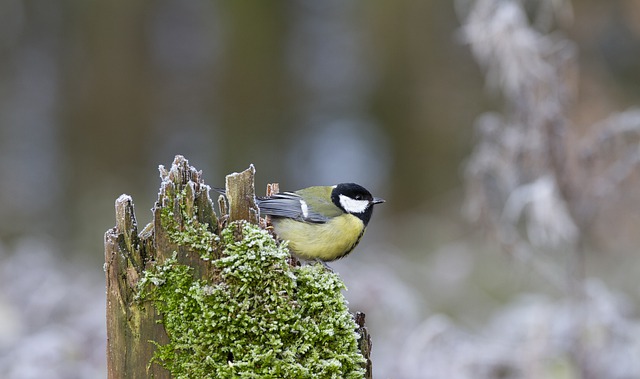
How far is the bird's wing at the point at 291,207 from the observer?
336 cm

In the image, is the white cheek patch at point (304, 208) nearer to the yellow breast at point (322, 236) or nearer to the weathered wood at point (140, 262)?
the yellow breast at point (322, 236)

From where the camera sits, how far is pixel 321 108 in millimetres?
14102

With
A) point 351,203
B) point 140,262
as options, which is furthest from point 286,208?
point 140,262

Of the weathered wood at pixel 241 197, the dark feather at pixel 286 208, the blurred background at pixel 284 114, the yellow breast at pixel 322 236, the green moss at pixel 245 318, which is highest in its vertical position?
the blurred background at pixel 284 114

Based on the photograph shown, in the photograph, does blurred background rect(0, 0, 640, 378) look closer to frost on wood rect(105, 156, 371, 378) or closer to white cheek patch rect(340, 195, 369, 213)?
white cheek patch rect(340, 195, 369, 213)

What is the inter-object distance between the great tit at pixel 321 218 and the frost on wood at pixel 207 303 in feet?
3.26

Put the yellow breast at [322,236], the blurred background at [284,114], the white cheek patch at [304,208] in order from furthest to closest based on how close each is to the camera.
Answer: the blurred background at [284,114]
the white cheek patch at [304,208]
the yellow breast at [322,236]

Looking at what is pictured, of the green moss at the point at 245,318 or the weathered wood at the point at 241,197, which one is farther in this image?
the weathered wood at the point at 241,197

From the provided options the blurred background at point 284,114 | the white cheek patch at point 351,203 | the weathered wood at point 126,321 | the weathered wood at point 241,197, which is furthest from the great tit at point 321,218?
the blurred background at point 284,114

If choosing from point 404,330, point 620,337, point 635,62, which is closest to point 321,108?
point 635,62

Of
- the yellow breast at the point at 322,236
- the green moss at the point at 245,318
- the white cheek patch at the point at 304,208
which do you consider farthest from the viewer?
the white cheek patch at the point at 304,208

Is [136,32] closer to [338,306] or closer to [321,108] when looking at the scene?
[321,108]

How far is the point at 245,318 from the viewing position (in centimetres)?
221

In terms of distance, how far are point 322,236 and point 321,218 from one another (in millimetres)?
132
